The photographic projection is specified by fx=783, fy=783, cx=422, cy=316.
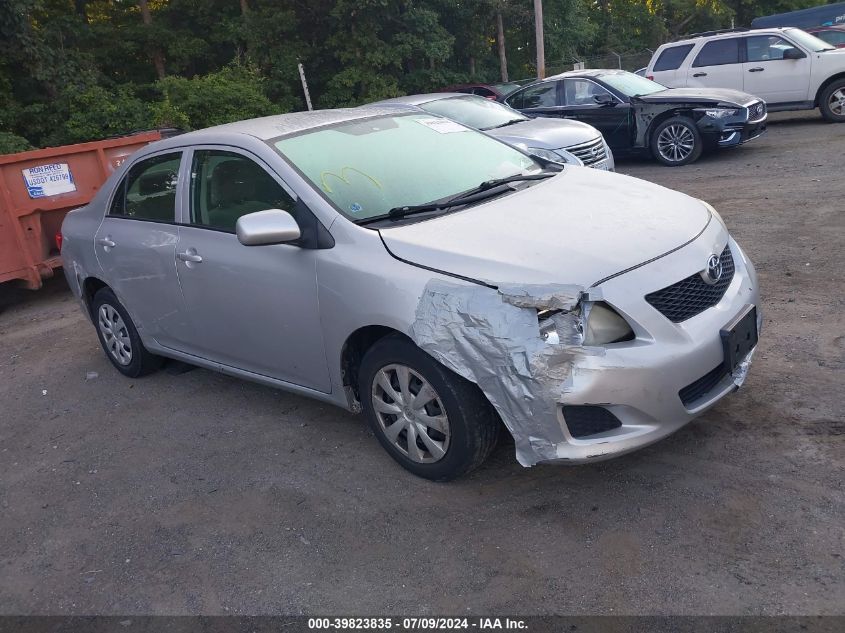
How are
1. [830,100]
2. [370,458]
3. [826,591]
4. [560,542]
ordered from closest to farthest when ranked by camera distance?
[826,591], [560,542], [370,458], [830,100]

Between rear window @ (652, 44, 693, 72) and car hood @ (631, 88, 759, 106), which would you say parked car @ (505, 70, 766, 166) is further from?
rear window @ (652, 44, 693, 72)

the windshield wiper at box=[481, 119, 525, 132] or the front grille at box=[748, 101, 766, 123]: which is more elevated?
the windshield wiper at box=[481, 119, 525, 132]

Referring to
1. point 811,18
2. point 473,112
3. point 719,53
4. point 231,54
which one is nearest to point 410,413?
point 473,112

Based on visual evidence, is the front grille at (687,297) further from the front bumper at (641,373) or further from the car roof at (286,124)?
the car roof at (286,124)

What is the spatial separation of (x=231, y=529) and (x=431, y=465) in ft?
3.27

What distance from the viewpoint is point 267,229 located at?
12.4 ft

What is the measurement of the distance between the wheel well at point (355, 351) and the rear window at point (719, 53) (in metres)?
12.5

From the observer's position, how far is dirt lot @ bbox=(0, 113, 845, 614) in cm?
302

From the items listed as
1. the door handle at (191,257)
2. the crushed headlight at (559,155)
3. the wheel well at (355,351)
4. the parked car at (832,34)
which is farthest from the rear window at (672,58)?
the wheel well at (355,351)

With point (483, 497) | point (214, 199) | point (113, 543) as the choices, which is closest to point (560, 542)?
point (483, 497)

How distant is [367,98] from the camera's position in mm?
24688

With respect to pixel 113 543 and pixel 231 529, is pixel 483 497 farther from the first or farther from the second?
pixel 113 543

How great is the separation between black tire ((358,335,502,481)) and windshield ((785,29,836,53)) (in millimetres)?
12574

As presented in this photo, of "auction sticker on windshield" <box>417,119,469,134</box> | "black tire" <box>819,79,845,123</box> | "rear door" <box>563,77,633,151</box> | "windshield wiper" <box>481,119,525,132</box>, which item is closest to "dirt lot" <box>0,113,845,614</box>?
"auction sticker on windshield" <box>417,119,469,134</box>
